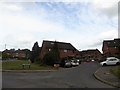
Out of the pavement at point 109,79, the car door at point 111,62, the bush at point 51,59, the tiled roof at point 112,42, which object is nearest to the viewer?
the pavement at point 109,79

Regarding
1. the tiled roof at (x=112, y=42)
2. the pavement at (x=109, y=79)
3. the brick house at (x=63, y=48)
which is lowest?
the pavement at (x=109, y=79)

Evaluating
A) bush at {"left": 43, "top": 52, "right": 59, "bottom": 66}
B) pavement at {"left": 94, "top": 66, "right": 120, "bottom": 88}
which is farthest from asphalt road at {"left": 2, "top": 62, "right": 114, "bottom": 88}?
bush at {"left": 43, "top": 52, "right": 59, "bottom": 66}

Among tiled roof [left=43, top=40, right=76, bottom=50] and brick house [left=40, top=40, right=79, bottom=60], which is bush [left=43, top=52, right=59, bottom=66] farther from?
tiled roof [left=43, top=40, right=76, bottom=50]

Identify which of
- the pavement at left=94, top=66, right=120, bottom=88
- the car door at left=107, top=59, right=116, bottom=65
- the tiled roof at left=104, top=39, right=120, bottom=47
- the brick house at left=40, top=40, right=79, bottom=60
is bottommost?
the pavement at left=94, top=66, right=120, bottom=88

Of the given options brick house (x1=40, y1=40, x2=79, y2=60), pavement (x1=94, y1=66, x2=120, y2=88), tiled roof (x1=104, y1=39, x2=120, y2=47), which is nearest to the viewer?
pavement (x1=94, y1=66, x2=120, y2=88)

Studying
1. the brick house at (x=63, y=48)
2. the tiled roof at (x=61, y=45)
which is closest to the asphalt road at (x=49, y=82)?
the brick house at (x=63, y=48)

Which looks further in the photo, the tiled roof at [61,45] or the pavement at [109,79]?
the tiled roof at [61,45]

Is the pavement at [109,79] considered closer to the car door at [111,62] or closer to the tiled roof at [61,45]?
the car door at [111,62]

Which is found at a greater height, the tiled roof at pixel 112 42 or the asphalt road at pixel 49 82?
the tiled roof at pixel 112 42

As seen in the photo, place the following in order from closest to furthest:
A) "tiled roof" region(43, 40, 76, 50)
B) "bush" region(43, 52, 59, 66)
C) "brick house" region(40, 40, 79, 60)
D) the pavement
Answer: the pavement → "bush" region(43, 52, 59, 66) → "brick house" region(40, 40, 79, 60) → "tiled roof" region(43, 40, 76, 50)

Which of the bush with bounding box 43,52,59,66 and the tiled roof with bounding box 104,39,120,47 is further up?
the tiled roof with bounding box 104,39,120,47

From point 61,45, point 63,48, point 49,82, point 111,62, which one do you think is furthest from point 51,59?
point 61,45

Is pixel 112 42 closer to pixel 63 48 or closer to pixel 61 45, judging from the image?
pixel 61 45

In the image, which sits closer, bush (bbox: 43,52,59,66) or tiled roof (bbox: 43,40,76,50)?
bush (bbox: 43,52,59,66)
